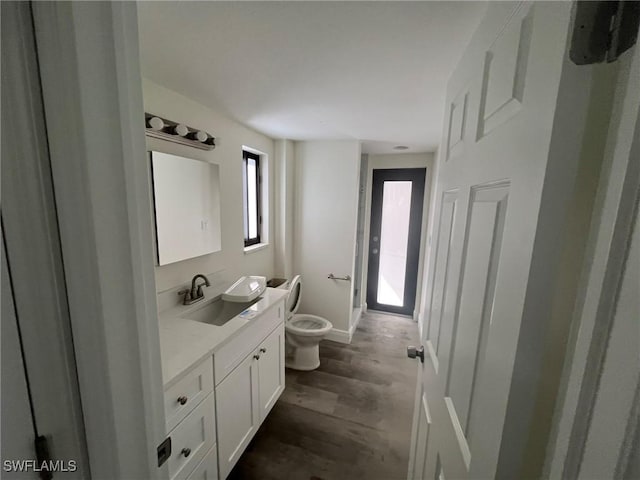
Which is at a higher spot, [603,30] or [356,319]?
[603,30]

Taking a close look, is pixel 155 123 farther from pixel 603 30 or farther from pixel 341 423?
pixel 341 423

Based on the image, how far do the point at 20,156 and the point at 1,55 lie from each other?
0.15 metres

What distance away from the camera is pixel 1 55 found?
38cm

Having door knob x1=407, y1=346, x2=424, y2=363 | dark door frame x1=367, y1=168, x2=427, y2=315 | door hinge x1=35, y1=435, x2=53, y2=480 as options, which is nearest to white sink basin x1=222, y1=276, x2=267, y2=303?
door knob x1=407, y1=346, x2=424, y2=363

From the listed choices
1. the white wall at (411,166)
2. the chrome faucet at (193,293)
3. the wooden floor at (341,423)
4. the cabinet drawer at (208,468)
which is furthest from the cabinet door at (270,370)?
the white wall at (411,166)

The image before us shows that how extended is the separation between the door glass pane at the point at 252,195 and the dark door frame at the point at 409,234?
1.66 metres

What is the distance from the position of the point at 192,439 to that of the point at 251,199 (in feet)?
6.27

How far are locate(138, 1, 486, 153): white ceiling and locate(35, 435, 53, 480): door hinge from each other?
1.20 meters

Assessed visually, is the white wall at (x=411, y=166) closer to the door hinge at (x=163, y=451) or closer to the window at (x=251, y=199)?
the window at (x=251, y=199)

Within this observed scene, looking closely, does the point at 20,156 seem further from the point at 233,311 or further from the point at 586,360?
the point at 233,311

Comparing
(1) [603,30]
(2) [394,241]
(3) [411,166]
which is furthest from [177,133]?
(2) [394,241]

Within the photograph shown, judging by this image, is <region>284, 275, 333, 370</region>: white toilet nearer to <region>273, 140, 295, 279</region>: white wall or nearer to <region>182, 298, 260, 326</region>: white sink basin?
<region>273, 140, 295, 279</region>: white wall

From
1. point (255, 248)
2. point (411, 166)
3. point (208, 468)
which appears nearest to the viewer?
point (208, 468)

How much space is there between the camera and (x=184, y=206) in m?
1.64
